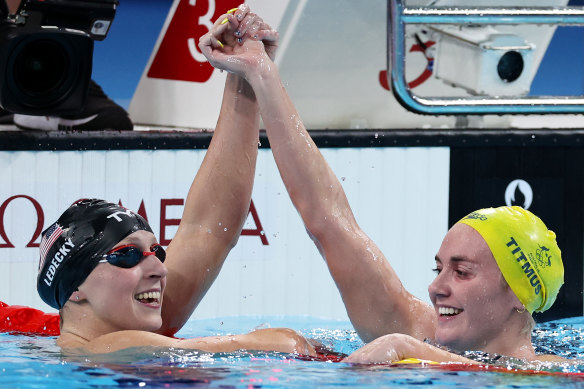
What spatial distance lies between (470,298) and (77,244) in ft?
3.59

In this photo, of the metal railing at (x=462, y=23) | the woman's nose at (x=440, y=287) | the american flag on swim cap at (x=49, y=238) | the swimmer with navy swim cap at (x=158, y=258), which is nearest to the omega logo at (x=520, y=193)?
the metal railing at (x=462, y=23)

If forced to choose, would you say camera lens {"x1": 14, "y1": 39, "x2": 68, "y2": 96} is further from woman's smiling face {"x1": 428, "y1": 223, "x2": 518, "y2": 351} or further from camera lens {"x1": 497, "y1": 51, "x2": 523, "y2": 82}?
woman's smiling face {"x1": 428, "y1": 223, "x2": 518, "y2": 351}

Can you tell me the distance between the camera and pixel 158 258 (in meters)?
2.93

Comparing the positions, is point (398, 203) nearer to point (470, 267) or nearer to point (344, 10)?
point (344, 10)

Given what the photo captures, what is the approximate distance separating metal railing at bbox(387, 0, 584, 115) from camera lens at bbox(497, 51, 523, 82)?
20cm

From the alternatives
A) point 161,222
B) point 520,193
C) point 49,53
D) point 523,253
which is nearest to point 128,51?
point 49,53

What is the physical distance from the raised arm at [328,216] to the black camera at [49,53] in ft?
4.40

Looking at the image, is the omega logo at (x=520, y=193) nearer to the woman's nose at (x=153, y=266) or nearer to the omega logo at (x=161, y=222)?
the omega logo at (x=161, y=222)

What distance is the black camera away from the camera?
4.04 metres

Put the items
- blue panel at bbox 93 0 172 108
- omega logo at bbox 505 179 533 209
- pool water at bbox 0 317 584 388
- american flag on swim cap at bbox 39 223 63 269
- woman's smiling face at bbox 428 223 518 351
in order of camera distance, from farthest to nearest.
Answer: blue panel at bbox 93 0 172 108
omega logo at bbox 505 179 533 209
american flag on swim cap at bbox 39 223 63 269
woman's smiling face at bbox 428 223 518 351
pool water at bbox 0 317 584 388

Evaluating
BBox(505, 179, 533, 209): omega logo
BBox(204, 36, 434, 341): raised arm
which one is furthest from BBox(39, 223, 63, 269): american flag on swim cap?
BBox(505, 179, 533, 209): omega logo

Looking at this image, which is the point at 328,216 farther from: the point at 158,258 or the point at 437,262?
the point at 158,258

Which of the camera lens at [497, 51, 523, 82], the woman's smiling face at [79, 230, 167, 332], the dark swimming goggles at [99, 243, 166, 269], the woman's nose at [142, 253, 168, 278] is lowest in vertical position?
the woman's smiling face at [79, 230, 167, 332]

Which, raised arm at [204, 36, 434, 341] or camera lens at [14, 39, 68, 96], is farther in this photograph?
camera lens at [14, 39, 68, 96]
